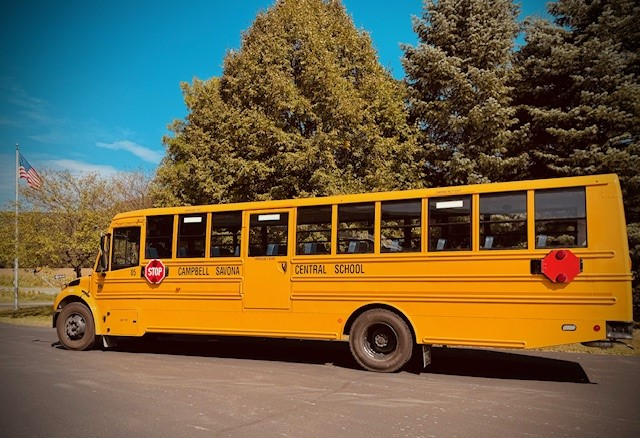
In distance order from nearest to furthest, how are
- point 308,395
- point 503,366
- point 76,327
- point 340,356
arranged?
point 308,395
point 503,366
point 340,356
point 76,327

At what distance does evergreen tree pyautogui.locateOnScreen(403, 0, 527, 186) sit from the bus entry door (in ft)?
34.5

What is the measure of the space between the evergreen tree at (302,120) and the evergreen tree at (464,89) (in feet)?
3.61

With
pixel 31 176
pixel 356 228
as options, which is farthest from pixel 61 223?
pixel 356 228

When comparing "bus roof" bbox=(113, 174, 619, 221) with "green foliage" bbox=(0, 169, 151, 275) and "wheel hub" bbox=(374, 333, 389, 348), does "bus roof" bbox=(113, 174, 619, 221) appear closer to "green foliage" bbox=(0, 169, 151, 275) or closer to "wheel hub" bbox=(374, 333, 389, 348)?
"wheel hub" bbox=(374, 333, 389, 348)

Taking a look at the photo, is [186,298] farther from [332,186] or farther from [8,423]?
[332,186]

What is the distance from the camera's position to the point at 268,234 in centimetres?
1012

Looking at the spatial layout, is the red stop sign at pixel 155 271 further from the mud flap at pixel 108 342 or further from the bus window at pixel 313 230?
the bus window at pixel 313 230

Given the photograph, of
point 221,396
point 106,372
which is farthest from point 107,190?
point 221,396

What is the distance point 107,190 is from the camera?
2561 centimetres

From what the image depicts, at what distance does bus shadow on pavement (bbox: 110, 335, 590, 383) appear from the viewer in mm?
8922

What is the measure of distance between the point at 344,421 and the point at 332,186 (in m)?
12.8

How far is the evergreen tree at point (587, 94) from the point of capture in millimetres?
16656

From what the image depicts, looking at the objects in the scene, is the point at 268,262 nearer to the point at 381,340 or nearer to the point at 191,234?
the point at 191,234

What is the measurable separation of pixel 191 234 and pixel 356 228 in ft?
11.3
